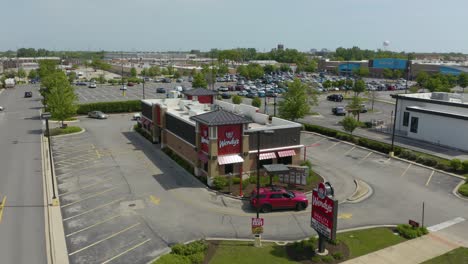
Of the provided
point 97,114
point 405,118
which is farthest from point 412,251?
point 97,114

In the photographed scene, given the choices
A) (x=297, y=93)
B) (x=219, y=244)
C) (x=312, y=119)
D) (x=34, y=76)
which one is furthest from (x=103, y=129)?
(x=34, y=76)

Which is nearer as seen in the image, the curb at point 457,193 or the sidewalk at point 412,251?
the sidewalk at point 412,251

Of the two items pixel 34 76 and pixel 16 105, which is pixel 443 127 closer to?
pixel 16 105

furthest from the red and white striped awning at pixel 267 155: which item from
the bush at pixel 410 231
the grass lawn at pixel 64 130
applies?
the grass lawn at pixel 64 130

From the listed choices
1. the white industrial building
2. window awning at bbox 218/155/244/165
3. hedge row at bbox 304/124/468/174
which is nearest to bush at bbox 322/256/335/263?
window awning at bbox 218/155/244/165

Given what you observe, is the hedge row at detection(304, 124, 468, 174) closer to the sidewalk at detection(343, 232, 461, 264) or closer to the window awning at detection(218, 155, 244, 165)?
the sidewalk at detection(343, 232, 461, 264)

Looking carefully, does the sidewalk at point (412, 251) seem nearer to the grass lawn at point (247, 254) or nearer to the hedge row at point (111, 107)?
the grass lawn at point (247, 254)
